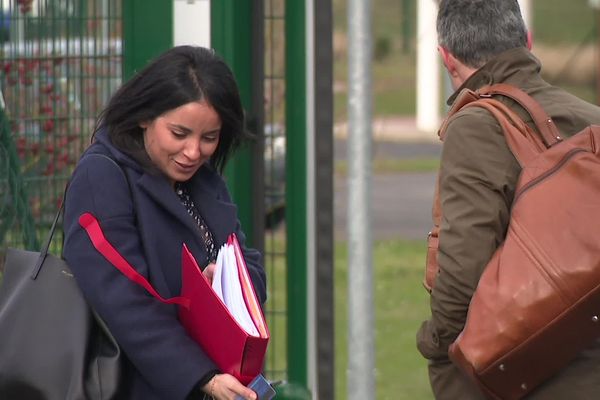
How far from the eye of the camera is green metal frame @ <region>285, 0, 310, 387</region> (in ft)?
18.7

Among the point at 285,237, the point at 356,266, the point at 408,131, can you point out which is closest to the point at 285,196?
the point at 285,237

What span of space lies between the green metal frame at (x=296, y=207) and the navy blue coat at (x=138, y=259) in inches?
92.9

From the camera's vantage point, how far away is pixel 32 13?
192 inches

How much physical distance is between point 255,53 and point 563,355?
2.42 m

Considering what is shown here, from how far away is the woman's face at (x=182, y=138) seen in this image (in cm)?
333

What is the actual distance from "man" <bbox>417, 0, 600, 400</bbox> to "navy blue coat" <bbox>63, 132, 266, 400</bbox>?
1.97 feet

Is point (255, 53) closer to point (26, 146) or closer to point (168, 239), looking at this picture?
point (26, 146)

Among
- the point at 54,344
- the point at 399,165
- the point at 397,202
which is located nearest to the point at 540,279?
the point at 54,344

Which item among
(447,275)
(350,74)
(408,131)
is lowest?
(408,131)

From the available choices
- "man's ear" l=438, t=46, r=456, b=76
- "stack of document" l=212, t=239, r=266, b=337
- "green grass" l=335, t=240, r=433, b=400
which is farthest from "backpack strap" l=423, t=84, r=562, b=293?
"green grass" l=335, t=240, r=433, b=400

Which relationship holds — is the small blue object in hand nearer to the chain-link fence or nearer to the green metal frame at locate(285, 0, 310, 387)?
the chain-link fence

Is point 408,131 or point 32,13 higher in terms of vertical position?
point 32,13

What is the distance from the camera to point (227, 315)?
3113 millimetres

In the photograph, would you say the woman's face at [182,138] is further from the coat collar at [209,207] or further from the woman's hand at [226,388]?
the woman's hand at [226,388]
